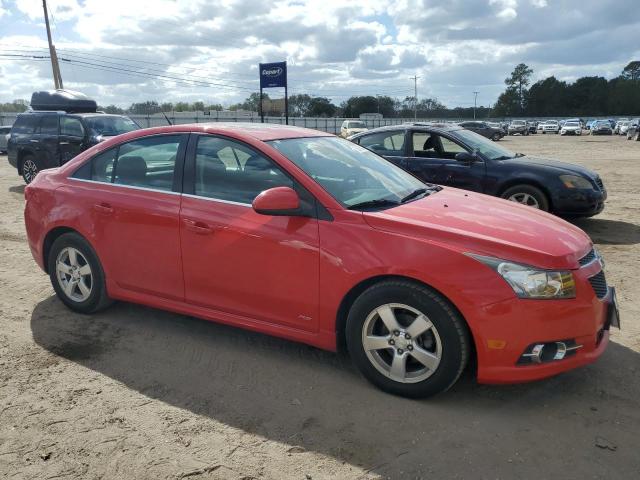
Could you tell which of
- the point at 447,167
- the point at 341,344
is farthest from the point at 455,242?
the point at 447,167

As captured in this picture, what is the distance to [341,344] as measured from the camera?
3.55 m

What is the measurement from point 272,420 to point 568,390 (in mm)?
1856

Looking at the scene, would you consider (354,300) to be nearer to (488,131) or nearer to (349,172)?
(349,172)

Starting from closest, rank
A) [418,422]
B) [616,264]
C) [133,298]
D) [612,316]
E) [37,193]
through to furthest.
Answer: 1. [418,422]
2. [612,316]
3. [133,298]
4. [37,193]
5. [616,264]

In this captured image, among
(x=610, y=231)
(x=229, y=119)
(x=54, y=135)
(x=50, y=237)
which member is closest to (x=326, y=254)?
(x=50, y=237)

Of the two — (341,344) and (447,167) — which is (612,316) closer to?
(341,344)

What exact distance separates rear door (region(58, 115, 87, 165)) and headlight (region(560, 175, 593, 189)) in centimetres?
993

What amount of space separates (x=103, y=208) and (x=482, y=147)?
6140 millimetres

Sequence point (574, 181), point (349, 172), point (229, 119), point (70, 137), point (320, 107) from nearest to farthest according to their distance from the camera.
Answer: point (349, 172), point (574, 181), point (70, 137), point (229, 119), point (320, 107)

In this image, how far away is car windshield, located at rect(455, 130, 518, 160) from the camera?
332 inches

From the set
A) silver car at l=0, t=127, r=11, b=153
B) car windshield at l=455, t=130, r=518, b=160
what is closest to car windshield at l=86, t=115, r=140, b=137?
car windshield at l=455, t=130, r=518, b=160

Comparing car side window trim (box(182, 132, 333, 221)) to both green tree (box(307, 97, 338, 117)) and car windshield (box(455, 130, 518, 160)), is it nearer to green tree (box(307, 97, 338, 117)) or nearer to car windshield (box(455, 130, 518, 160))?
car windshield (box(455, 130, 518, 160))

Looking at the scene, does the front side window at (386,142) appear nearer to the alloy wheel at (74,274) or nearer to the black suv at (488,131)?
the alloy wheel at (74,274)

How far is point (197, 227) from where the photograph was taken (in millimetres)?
3852
